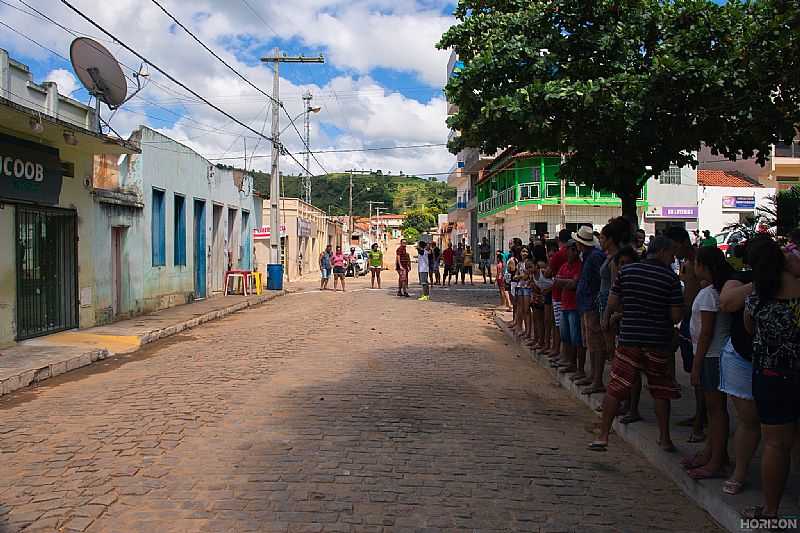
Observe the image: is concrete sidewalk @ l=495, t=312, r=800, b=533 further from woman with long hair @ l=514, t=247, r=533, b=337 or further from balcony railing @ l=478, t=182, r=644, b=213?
balcony railing @ l=478, t=182, r=644, b=213

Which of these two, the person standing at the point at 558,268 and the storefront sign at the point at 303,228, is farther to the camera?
the storefront sign at the point at 303,228

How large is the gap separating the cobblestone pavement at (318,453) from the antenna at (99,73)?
6663mm

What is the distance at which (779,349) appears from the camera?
3.97 m

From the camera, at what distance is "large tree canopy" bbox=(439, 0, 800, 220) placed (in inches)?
556

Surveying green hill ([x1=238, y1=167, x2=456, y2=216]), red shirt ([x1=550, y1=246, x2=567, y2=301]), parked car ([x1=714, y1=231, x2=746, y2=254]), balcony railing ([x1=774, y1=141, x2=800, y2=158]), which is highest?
green hill ([x1=238, y1=167, x2=456, y2=216])

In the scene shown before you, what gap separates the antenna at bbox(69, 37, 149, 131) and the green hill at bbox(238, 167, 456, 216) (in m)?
43.5

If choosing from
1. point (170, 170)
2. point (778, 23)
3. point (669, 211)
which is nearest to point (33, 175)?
point (170, 170)

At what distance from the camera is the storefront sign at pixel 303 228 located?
4528 cm

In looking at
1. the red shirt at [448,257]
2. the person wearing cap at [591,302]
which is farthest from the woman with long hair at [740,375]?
the red shirt at [448,257]

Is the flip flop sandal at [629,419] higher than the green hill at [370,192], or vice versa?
the green hill at [370,192]

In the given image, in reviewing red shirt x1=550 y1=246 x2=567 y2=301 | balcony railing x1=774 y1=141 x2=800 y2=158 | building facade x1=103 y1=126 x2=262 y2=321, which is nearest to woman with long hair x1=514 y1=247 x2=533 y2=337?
red shirt x1=550 y1=246 x2=567 y2=301

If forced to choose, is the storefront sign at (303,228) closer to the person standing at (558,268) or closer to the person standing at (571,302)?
the person standing at (558,268)

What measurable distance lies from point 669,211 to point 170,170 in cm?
3085

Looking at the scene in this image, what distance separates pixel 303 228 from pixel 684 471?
1677 inches
